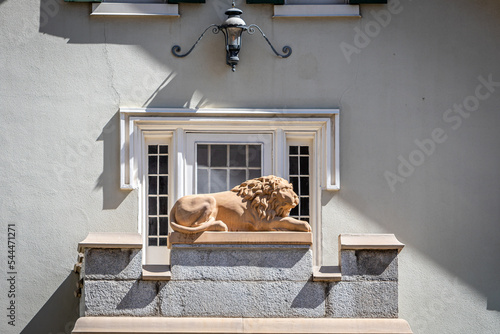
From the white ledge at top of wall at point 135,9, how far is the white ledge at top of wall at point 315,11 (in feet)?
4.14

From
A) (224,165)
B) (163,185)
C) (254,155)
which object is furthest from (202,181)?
(254,155)

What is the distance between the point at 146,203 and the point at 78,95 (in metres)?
1.53

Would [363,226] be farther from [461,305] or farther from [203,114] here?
[203,114]

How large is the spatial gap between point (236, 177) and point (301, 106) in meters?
1.18

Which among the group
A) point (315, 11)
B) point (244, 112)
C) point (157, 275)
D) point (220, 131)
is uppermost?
point (315, 11)

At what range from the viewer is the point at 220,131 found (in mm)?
12469

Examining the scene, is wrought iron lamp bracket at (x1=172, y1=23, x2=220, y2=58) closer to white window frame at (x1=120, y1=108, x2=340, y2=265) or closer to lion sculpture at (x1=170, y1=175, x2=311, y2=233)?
white window frame at (x1=120, y1=108, x2=340, y2=265)

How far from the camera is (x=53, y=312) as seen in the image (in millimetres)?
12125

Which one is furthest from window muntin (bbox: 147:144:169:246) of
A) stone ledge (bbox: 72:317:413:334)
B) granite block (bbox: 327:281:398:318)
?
granite block (bbox: 327:281:398:318)

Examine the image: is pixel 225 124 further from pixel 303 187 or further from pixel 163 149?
pixel 303 187

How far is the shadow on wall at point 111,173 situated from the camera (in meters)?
12.2

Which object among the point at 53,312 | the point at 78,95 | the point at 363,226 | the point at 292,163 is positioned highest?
the point at 78,95

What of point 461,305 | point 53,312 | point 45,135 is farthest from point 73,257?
point 461,305

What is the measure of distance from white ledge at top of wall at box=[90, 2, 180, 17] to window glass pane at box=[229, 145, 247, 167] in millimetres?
1755
